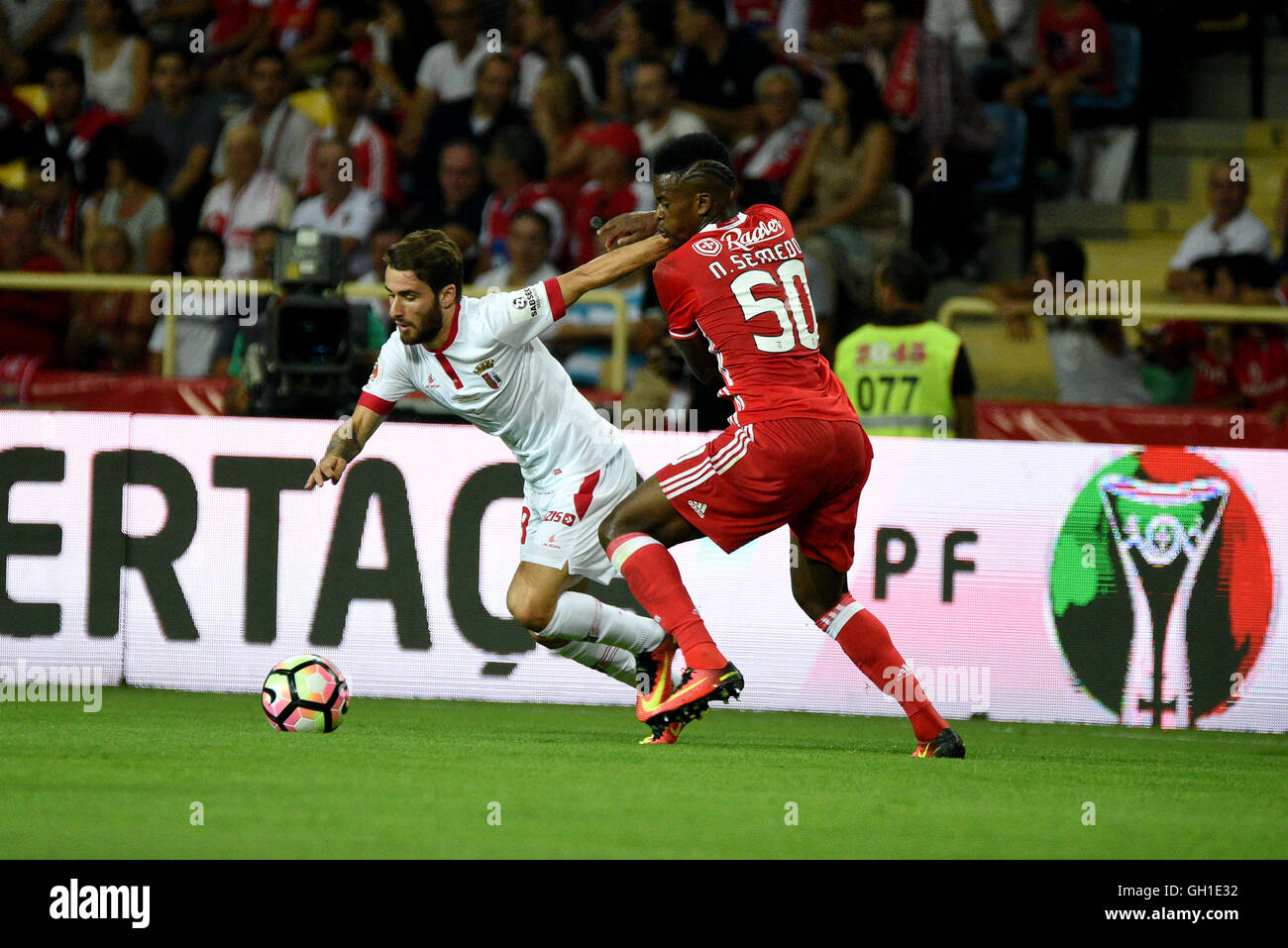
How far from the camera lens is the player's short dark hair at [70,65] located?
1428 centimetres

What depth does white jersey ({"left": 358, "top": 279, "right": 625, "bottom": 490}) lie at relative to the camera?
680 cm

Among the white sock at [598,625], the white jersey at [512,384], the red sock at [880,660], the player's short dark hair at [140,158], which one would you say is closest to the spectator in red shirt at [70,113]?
the player's short dark hair at [140,158]

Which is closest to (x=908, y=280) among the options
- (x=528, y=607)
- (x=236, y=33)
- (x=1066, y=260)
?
(x=1066, y=260)

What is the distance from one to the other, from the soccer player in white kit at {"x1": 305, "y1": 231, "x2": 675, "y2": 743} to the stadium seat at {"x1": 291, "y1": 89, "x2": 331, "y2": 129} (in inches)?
276

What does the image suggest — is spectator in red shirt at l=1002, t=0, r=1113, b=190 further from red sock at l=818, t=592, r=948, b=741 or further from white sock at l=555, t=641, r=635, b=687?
red sock at l=818, t=592, r=948, b=741

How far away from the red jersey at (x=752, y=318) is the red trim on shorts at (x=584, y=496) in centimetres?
76

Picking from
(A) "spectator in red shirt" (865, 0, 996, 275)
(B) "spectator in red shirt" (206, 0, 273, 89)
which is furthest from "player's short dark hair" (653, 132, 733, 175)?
(B) "spectator in red shirt" (206, 0, 273, 89)

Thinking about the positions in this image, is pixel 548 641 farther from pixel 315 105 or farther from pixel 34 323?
pixel 315 105

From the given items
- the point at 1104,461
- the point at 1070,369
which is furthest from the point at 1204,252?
the point at 1104,461

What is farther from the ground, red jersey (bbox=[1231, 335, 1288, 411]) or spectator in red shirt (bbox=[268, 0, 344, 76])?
spectator in red shirt (bbox=[268, 0, 344, 76])

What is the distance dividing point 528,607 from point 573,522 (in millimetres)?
365

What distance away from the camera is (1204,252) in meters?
11.6

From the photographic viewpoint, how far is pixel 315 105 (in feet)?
44.7

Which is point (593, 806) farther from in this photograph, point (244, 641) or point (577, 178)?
point (577, 178)
